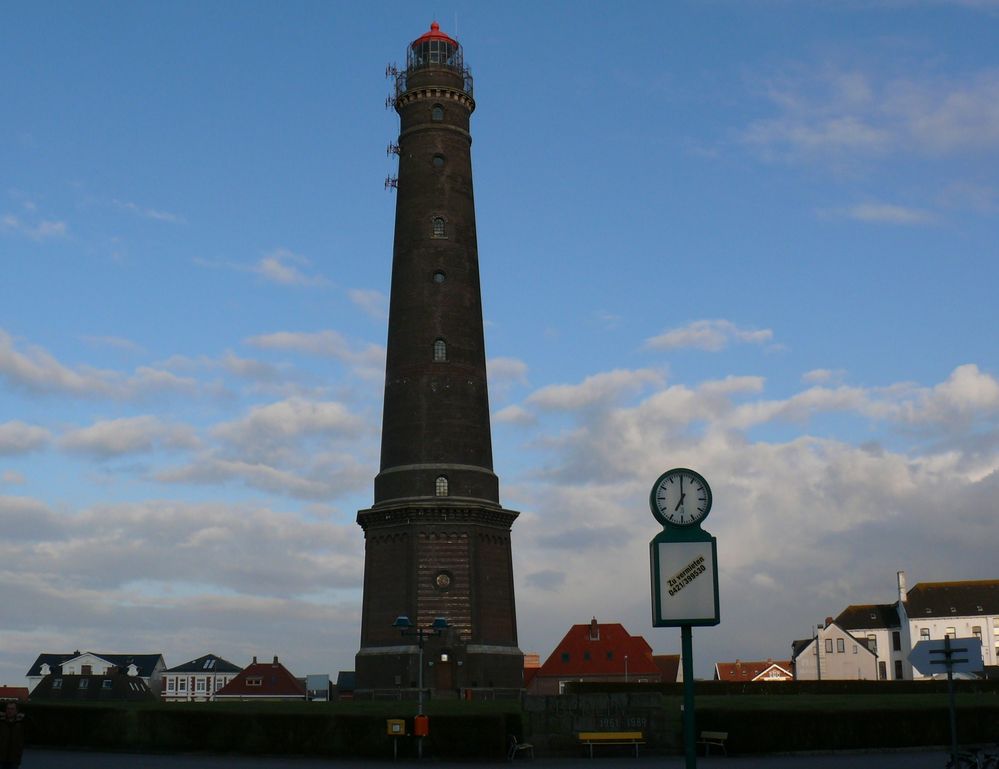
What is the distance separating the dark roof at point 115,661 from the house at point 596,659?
57.9 metres

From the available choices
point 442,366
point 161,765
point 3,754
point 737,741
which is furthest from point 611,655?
point 3,754

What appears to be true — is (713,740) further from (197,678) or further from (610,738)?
(197,678)

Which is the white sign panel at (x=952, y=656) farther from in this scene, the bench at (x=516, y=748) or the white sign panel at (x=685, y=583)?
the bench at (x=516, y=748)

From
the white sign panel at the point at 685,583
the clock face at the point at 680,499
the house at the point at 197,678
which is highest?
the clock face at the point at 680,499

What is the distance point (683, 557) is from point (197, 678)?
126 metres

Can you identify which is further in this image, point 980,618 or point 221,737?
point 980,618

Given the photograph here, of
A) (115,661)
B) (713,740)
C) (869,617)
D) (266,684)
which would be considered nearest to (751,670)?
(869,617)

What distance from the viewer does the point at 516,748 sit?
3472 centimetres

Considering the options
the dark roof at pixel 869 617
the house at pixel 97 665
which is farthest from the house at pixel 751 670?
the house at pixel 97 665

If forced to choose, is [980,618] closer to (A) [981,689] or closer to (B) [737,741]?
(A) [981,689]

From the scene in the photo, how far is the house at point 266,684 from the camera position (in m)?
106

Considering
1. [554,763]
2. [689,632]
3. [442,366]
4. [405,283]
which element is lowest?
[554,763]

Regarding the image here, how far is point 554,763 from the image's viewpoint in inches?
1310

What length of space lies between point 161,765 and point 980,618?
93.9 metres
